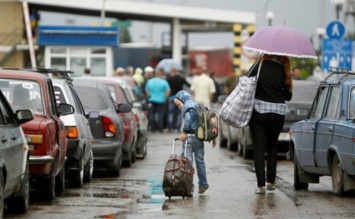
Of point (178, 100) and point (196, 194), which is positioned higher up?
point (178, 100)

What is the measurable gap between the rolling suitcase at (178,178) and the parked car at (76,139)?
5.93 ft

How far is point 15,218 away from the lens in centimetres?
1306

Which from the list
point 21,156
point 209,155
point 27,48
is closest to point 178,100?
point 21,156

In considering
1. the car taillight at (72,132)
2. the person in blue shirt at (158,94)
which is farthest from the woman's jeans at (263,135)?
the person in blue shirt at (158,94)

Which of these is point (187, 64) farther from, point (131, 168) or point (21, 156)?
point (21, 156)

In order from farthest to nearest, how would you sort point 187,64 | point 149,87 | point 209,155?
point 187,64, point 149,87, point 209,155

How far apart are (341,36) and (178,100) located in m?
20.1

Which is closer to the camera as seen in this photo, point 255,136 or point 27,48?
point 255,136

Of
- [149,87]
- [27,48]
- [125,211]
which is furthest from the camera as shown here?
[27,48]

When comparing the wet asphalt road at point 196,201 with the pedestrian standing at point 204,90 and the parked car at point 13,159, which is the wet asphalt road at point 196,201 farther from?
the pedestrian standing at point 204,90

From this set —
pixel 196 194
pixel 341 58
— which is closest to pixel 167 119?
pixel 341 58

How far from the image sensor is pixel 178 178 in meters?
15.6

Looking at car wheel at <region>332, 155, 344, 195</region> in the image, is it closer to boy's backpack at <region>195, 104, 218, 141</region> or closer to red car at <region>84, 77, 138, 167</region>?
boy's backpack at <region>195, 104, 218, 141</region>

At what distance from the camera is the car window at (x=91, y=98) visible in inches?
800
